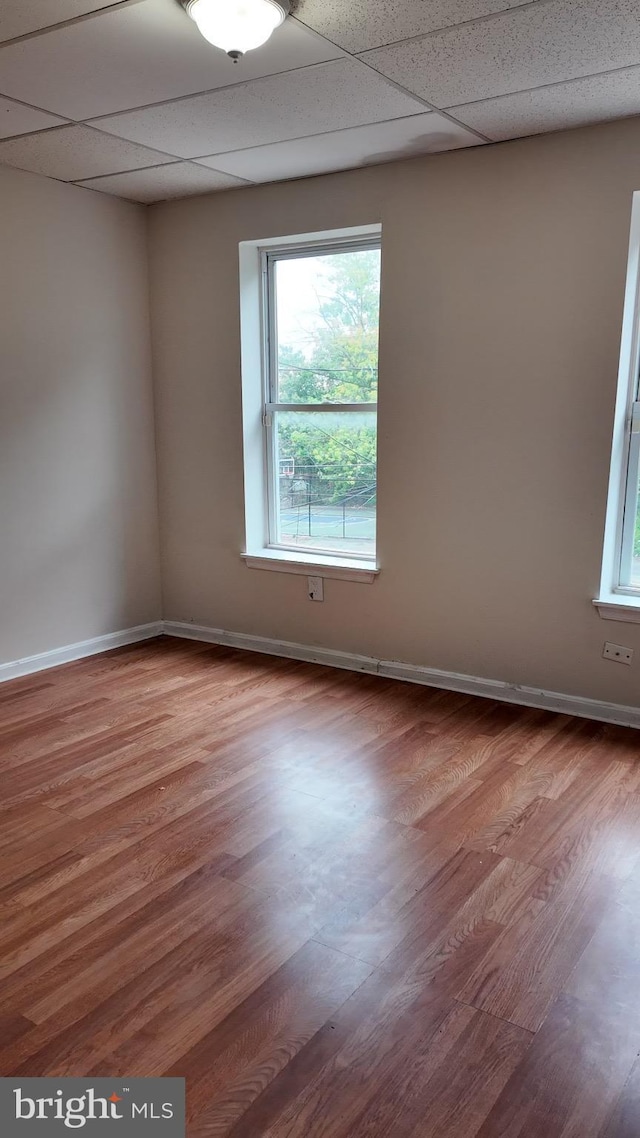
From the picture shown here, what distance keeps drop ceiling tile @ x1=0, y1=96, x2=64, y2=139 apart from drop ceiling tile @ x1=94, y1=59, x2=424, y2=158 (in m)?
0.22

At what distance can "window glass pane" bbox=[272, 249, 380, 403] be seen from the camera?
4.05 metres

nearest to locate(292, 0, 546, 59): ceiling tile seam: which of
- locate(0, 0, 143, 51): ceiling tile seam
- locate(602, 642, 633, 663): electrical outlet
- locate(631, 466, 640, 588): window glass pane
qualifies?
locate(0, 0, 143, 51): ceiling tile seam

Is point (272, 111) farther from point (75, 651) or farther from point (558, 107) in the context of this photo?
point (75, 651)

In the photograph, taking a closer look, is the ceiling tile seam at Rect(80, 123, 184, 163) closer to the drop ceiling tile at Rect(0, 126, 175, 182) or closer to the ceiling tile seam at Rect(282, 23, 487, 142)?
the drop ceiling tile at Rect(0, 126, 175, 182)

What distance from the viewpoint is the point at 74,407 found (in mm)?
4262

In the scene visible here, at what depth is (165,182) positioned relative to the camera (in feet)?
13.3

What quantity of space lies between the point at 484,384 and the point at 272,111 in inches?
57.3

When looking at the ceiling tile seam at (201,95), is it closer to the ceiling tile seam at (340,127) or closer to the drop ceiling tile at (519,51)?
the ceiling tile seam at (340,127)

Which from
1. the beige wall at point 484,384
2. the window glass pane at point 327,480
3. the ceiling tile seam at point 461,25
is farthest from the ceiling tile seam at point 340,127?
the window glass pane at point 327,480

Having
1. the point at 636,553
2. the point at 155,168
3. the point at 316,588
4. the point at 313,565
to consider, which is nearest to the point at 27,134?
the point at 155,168

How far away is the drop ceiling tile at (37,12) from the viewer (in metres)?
2.21

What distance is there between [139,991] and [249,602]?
287cm

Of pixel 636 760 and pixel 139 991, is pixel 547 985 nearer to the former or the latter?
pixel 139 991

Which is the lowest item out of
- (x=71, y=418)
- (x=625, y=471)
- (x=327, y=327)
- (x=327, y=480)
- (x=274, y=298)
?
(x=327, y=480)
